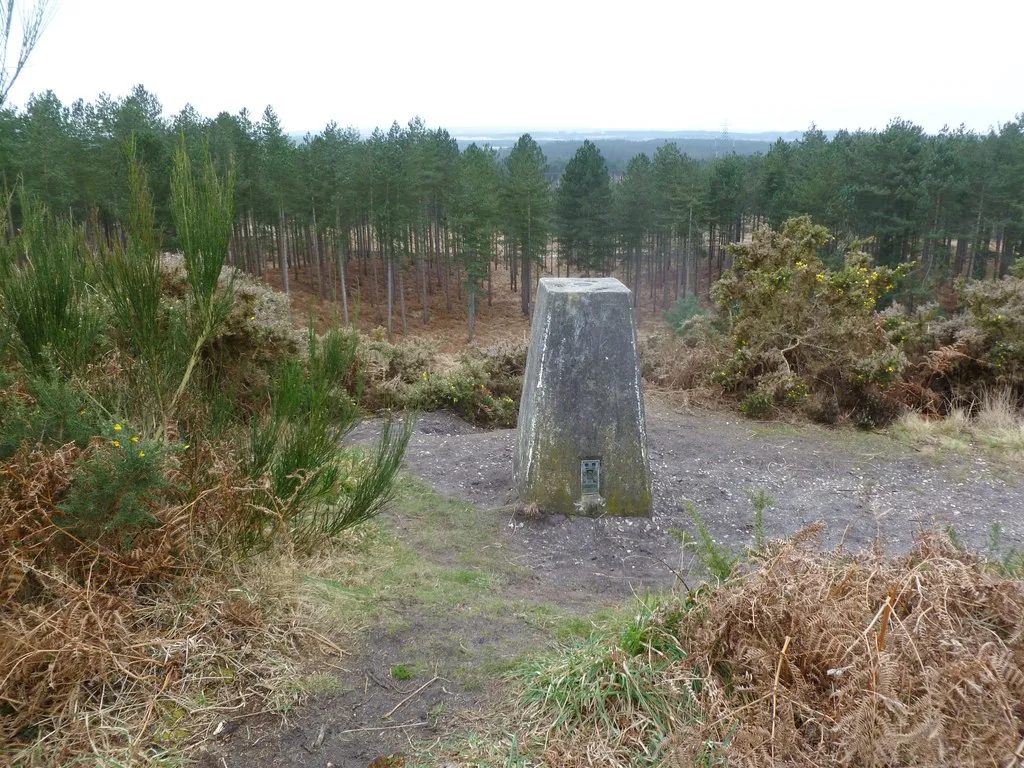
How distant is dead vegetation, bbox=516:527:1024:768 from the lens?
234cm

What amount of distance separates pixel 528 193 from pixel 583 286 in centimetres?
3138

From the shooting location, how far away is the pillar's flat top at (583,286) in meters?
6.18

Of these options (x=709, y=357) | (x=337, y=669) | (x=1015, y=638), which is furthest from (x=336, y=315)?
(x=709, y=357)

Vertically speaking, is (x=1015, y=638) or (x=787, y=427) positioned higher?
(x=1015, y=638)

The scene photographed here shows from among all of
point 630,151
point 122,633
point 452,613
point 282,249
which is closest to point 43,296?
point 122,633

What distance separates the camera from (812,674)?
271 centimetres

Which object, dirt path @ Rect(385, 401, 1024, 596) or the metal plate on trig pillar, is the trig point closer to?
the metal plate on trig pillar

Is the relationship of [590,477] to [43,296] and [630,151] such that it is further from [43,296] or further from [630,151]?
[630,151]

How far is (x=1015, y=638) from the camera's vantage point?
2.67m

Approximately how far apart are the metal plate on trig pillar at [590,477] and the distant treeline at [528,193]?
25738 mm

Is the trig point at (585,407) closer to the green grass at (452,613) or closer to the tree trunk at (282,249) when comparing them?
the green grass at (452,613)

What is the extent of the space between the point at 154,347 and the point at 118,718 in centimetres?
173

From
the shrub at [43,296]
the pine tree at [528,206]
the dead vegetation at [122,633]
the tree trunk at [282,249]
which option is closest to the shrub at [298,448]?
the dead vegetation at [122,633]

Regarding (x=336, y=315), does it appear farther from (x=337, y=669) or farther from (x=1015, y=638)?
(x=1015, y=638)
